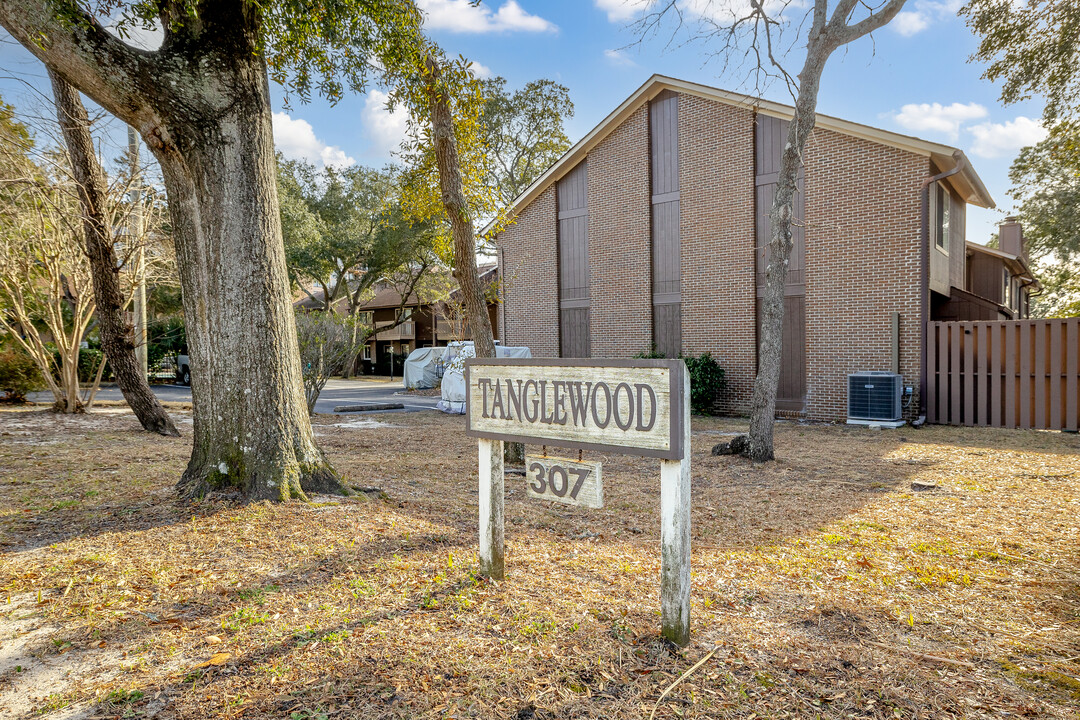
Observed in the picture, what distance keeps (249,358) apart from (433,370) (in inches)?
735

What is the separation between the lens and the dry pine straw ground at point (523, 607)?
2443 mm

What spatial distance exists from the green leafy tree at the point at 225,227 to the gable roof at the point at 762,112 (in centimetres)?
486

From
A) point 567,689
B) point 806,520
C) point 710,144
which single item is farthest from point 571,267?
point 567,689

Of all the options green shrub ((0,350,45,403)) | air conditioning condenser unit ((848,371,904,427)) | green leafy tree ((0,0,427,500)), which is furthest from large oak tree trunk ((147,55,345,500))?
green shrub ((0,350,45,403))

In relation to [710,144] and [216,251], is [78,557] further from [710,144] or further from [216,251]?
[710,144]

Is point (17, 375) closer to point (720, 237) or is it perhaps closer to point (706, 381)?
point (706, 381)

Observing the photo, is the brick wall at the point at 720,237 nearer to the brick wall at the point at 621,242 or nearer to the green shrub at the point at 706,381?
the green shrub at the point at 706,381

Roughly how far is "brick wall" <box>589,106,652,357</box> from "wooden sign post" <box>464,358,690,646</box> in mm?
12585

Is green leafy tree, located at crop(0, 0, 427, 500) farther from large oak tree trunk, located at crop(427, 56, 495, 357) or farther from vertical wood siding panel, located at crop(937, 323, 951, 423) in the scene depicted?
vertical wood siding panel, located at crop(937, 323, 951, 423)

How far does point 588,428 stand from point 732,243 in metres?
12.6

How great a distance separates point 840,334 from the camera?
510 inches

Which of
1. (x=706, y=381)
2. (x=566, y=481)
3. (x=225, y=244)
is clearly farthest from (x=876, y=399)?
(x=225, y=244)

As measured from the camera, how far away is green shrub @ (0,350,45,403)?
1448cm

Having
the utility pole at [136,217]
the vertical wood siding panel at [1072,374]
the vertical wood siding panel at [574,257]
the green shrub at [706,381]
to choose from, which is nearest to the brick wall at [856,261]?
the green shrub at [706,381]
